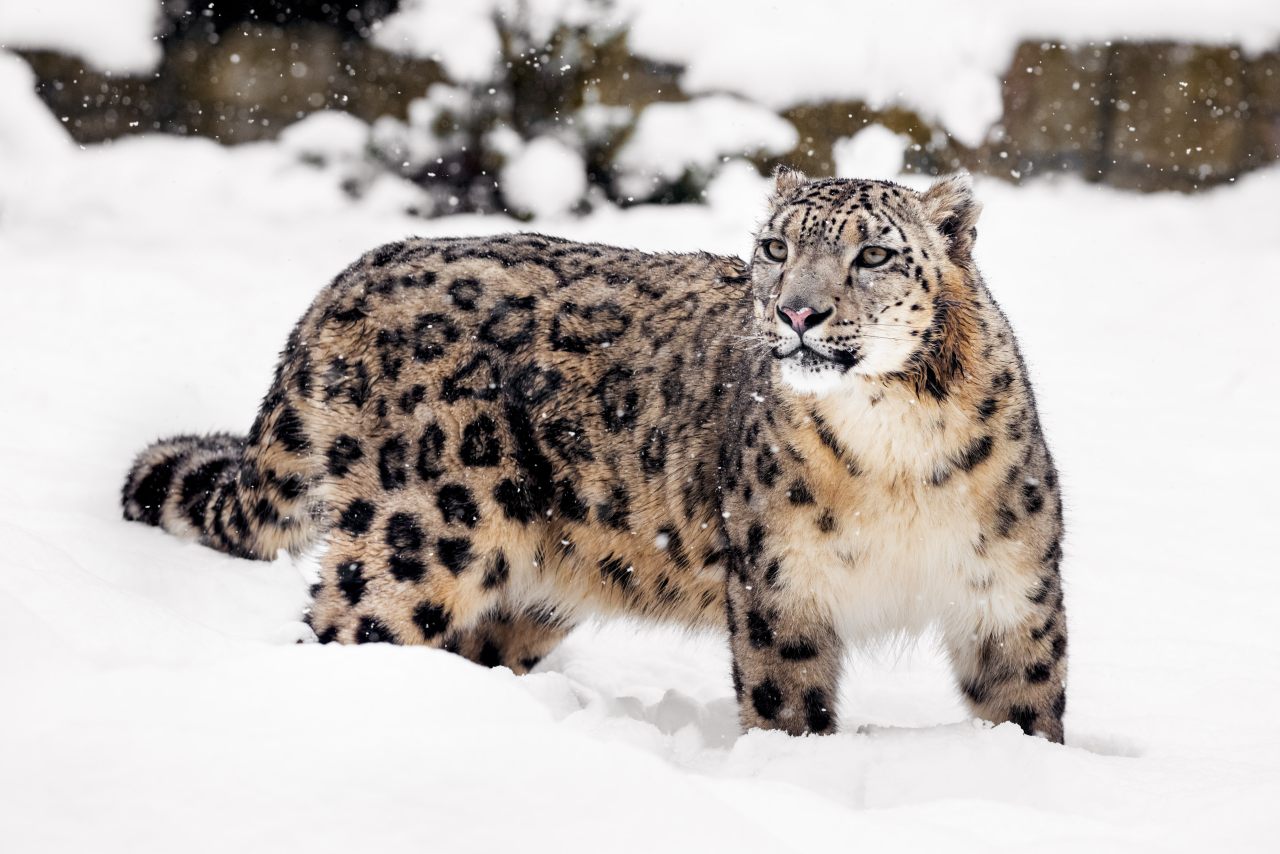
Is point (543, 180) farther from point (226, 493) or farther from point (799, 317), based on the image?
point (799, 317)

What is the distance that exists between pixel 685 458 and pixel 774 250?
813 mm

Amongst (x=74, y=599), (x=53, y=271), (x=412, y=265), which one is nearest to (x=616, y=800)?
(x=74, y=599)

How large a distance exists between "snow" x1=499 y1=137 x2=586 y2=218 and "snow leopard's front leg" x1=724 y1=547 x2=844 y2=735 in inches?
234

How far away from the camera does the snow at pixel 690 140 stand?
32.4 feet

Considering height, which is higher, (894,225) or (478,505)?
(894,225)

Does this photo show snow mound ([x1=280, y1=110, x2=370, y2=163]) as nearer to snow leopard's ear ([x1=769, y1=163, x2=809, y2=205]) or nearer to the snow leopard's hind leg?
the snow leopard's hind leg

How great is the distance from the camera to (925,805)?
3045 mm

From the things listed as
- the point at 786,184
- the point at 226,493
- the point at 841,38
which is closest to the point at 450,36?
the point at 841,38

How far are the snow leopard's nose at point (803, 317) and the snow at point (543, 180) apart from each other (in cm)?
A: 623

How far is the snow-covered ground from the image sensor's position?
2441mm

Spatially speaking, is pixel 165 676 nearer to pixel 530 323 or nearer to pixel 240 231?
pixel 530 323

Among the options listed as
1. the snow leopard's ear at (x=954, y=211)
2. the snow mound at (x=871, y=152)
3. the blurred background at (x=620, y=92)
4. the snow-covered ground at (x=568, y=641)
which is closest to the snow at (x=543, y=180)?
the blurred background at (x=620, y=92)

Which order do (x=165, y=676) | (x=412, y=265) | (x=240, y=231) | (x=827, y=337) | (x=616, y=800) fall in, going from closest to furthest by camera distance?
(x=616, y=800)
(x=165, y=676)
(x=827, y=337)
(x=412, y=265)
(x=240, y=231)

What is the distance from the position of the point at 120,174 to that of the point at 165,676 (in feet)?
25.6
